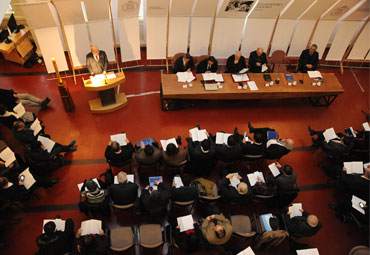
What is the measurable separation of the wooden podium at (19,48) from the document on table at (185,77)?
5.25 m

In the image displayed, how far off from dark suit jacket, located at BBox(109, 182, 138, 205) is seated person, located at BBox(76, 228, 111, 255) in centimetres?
62

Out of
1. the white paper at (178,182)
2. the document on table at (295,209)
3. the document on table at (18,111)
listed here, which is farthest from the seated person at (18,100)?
the document on table at (295,209)

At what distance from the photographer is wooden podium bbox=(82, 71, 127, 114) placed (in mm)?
7320

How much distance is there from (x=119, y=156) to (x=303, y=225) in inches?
157

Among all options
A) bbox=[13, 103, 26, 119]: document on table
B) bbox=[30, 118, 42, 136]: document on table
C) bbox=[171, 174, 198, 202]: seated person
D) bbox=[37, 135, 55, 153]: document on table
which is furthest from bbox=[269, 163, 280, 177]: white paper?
bbox=[13, 103, 26, 119]: document on table

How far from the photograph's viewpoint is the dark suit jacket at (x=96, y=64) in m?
7.52

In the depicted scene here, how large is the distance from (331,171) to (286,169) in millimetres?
2042

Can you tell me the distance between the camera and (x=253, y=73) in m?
8.47

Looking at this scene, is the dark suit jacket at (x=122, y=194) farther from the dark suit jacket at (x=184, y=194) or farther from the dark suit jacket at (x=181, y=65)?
the dark suit jacket at (x=181, y=65)

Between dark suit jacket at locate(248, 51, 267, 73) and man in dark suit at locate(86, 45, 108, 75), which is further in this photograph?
dark suit jacket at locate(248, 51, 267, 73)

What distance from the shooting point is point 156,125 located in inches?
308

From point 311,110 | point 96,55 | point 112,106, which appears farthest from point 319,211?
point 96,55

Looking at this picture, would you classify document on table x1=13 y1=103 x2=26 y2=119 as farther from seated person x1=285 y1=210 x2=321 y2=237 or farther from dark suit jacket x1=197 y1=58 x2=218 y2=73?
seated person x1=285 y1=210 x2=321 y2=237

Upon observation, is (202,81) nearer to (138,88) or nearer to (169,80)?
(169,80)
